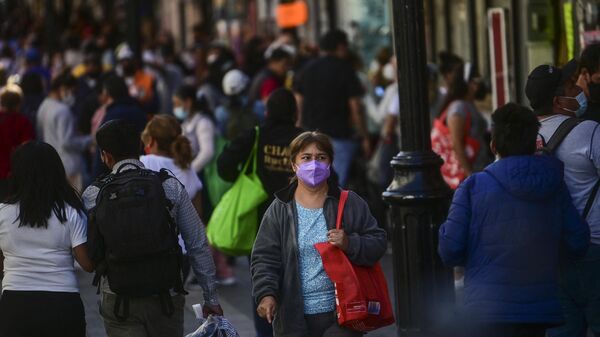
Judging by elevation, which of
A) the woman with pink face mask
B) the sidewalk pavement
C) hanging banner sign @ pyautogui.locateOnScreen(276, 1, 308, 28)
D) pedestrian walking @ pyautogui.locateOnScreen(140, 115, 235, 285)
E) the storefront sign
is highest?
hanging banner sign @ pyautogui.locateOnScreen(276, 1, 308, 28)

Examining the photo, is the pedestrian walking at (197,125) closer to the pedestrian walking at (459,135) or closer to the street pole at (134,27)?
the pedestrian walking at (459,135)

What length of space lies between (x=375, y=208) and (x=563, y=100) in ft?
24.0

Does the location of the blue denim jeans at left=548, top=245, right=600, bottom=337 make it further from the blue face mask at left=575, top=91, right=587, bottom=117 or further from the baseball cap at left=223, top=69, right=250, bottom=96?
the baseball cap at left=223, top=69, right=250, bottom=96

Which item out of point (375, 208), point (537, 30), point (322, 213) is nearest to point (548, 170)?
point (322, 213)

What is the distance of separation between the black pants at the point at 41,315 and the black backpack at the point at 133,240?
0.18 m

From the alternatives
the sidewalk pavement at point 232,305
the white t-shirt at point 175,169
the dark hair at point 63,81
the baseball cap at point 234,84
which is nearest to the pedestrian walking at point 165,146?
the white t-shirt at point 175,169

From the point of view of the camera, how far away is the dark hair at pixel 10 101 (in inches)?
542

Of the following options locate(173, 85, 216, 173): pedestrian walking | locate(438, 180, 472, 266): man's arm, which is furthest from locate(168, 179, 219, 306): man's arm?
locate(173, 85, 216, 173): pedestrian walking

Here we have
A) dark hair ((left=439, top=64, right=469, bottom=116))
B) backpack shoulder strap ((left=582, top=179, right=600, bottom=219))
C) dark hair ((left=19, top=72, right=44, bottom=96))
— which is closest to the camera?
backpack shoulder strap ((left=582, top=179, right=600, bottom=219))

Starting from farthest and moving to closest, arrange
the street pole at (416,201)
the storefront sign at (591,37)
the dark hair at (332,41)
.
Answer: the dark hair at (332,41) → the storefront sign at (591,37) → the street pole at (416,201)

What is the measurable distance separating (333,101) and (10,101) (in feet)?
9.88

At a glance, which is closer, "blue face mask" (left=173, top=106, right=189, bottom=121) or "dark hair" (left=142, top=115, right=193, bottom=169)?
"dark hair" (left=142, top=115, right=193, bottom=169)

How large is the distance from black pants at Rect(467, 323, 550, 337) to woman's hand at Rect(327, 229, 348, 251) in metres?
0.74

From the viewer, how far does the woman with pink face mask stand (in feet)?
22.6
